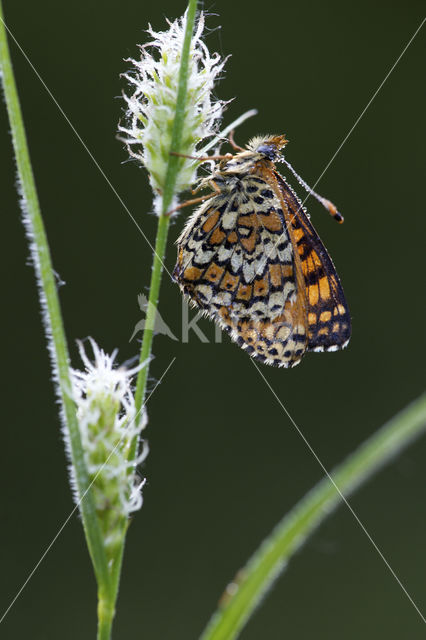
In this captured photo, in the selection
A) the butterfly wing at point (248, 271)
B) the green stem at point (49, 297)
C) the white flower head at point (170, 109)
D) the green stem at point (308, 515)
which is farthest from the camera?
the butterfly wing at point (248, 271)

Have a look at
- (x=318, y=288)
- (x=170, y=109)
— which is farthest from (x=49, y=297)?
(x=318, y=288)

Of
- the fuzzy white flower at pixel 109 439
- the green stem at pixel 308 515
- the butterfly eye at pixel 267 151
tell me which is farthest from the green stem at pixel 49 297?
the butterfly eye at pixel 267 151

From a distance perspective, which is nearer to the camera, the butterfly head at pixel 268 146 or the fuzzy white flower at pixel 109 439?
the fuzzy white flower at pixel 109 439

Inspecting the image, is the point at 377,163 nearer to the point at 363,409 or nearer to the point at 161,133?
the point at 363,409

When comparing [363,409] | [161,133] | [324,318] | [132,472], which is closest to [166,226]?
[161,133]

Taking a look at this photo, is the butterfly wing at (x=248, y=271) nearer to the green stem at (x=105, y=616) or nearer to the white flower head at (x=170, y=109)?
the white flower head at (x=170, y=109)

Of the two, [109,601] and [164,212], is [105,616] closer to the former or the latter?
[109,601]
